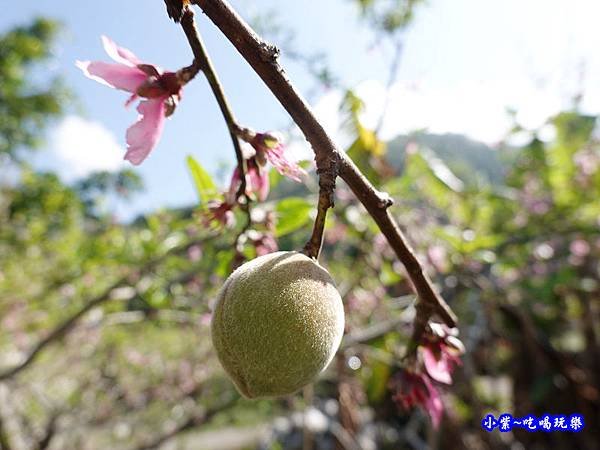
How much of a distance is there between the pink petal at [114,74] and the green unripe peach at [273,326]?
363 millimetres

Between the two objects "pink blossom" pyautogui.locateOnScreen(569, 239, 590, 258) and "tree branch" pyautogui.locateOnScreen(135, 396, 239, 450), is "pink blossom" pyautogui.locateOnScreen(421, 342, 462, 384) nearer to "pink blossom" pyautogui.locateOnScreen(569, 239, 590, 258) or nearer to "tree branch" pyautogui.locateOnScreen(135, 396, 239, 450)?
"tree branch" pyautogui.locateOnScreen(135, 396, 239, 450)

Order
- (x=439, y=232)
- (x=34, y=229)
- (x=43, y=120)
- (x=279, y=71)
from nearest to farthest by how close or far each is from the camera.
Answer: (x=279, y=71) → (x=439, y=232) → (x=34, y=229) → (x=43, y=120)

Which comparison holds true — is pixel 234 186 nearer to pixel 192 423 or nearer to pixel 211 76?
pixel 211 76

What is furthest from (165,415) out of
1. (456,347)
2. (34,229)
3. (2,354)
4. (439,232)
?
(456,347)

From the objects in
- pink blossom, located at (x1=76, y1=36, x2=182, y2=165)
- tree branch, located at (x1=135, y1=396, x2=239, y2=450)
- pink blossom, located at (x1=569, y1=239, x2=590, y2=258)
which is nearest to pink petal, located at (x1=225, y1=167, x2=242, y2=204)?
pink blossom, located at (x1=76, y1=36, x2=182, y2=165)

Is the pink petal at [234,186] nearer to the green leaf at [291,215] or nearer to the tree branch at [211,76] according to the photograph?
the tree branch at [211,76]

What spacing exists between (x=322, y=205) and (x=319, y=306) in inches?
5.9

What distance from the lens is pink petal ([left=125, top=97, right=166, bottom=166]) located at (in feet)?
2.61

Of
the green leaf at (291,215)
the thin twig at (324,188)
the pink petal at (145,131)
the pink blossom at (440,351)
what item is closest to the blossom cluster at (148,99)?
the pink petal at (145,131)

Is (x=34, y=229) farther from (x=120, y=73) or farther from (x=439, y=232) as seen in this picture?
(x=120, y=73)

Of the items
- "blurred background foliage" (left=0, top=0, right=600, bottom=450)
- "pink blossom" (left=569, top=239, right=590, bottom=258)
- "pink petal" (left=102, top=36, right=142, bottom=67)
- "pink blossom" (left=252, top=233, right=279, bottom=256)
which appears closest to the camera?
"pink petal" (left=102, top=36, right=142, bottom=67)

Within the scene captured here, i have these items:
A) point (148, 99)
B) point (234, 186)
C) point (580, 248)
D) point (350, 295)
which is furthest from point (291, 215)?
point (580, 248)

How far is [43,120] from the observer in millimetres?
9641

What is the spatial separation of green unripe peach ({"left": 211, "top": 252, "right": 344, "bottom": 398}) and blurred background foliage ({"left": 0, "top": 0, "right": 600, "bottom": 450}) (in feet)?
0.98
